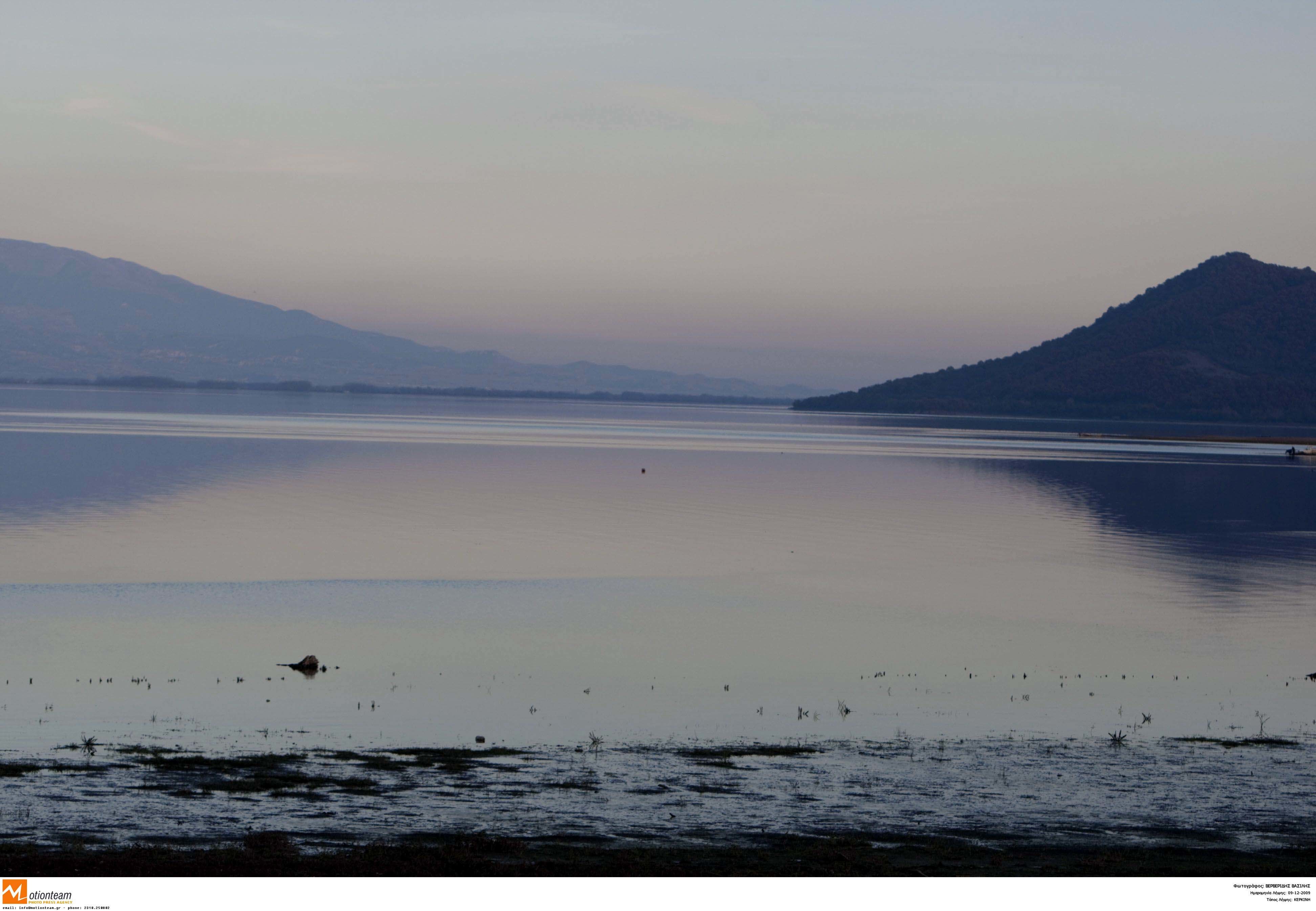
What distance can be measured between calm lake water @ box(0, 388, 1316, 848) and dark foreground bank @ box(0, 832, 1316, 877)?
11.2ft

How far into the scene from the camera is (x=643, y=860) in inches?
544

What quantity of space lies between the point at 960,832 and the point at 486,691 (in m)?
11.2

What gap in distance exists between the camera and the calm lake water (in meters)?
22.9

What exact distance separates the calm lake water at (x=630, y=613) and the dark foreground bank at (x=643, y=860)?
11.2ft

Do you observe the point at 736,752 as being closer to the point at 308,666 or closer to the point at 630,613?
the point at 308,666

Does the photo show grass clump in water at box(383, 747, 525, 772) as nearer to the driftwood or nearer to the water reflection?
the driftwood

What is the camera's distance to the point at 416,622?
32.1 m

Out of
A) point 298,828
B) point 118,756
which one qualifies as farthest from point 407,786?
point 118,756

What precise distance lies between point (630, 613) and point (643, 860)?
21.1m

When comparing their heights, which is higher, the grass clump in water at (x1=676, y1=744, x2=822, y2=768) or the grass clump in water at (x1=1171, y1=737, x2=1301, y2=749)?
the grass clump in water at (x1=1171, y1=737, x2=1301, y2=749)

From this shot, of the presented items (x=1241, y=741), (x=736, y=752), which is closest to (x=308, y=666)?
(x=736, y=752)
